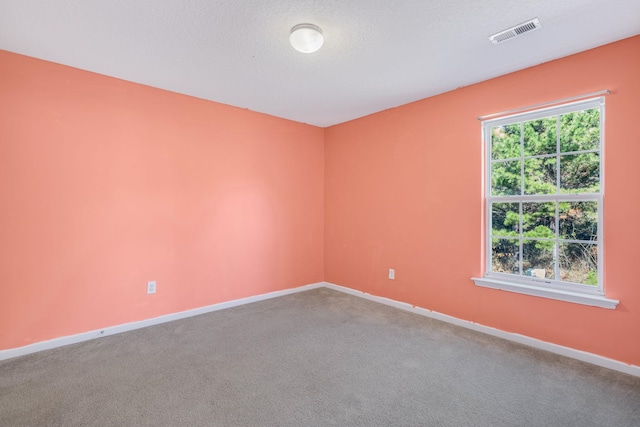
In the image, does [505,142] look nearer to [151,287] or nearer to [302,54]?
[302,54]

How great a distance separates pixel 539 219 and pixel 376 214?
70.1 inches

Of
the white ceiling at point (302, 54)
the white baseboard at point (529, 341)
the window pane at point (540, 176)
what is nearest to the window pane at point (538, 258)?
the window pane at point (540, 176)

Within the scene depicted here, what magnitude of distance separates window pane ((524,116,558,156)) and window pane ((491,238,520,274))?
0.84 meters

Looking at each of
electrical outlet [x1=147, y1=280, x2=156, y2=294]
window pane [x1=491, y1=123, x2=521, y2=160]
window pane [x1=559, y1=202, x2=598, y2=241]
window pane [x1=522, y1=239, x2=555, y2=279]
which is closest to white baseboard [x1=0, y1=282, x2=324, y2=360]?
electrical outlet [x1=147, y1=280, x2=156, y2=294]

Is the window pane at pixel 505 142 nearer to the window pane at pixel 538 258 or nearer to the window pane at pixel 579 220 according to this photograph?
the window pane at pixel 579 220

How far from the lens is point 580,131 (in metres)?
2.58

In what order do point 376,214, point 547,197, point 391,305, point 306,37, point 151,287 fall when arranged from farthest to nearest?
point 376,214
point 391,305
point 151,287
point 547,197
point 306,37

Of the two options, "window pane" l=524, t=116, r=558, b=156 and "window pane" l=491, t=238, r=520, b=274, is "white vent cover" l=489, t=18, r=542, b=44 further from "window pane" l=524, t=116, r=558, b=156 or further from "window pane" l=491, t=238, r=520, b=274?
"window pane" l=491, t=238, r=520, b=274

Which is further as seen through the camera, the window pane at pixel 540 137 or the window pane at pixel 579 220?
the window pane at pixel 540 137

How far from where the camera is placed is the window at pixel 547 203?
8.25ft

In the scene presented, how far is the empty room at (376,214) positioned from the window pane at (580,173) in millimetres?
11

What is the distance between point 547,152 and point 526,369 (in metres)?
1.82

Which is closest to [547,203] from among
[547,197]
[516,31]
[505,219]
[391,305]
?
[547,197]

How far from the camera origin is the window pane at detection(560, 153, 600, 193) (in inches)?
98.7
